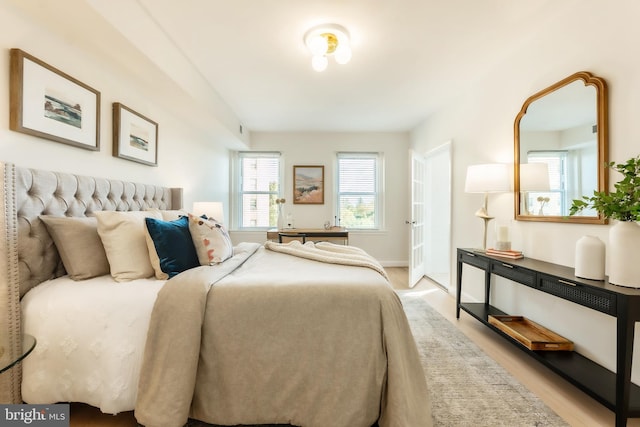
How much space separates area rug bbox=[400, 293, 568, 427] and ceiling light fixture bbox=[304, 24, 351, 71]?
2417mm

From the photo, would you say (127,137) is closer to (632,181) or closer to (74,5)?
(74,5)

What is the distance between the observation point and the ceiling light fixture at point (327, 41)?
219 centimetres

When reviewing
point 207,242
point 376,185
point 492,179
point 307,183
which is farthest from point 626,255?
point 307,183

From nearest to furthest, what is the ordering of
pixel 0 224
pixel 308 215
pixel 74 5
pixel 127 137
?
pixel 0 224
pixel 74 5
pixel 127 137
pixel 308 215

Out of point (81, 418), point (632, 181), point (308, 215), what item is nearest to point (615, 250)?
point (632, 181)

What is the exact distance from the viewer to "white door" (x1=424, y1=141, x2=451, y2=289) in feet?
15.8

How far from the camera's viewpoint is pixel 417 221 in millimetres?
4207

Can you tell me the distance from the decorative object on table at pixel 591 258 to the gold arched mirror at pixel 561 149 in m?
0.27

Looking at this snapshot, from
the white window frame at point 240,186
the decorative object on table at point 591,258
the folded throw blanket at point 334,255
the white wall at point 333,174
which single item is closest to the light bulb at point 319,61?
the folded throw blanket at point 334,255

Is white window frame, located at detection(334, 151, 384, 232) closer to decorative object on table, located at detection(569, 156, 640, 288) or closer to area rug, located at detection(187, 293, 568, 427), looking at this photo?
area rug, located at detection(187, 293, 568, 427)

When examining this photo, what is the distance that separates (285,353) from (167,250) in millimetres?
924

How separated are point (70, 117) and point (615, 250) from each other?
3.34 metres

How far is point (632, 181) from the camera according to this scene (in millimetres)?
1464

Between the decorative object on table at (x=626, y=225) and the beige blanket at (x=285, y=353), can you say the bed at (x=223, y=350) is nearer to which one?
the beige blanket at (x=285, y=353)
